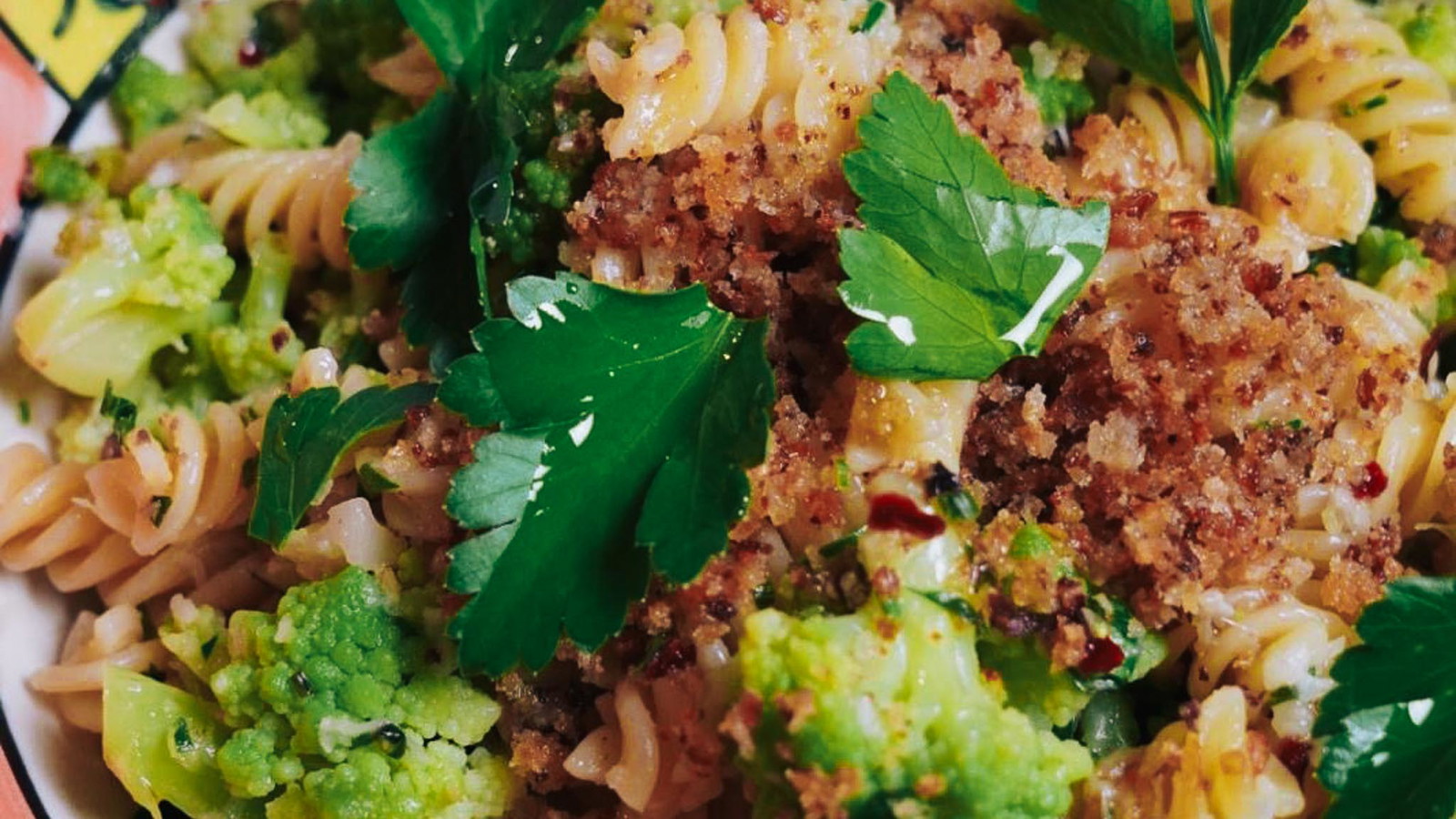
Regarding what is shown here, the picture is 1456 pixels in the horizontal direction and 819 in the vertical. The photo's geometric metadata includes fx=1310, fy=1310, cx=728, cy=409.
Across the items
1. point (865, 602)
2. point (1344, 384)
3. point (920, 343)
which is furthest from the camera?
point (1344, 384)

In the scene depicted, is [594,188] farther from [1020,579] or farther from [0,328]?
[0,328]

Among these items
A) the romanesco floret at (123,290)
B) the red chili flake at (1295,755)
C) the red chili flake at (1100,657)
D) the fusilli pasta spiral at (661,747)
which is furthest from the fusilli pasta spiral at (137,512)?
the red chili flake at (1295,755)

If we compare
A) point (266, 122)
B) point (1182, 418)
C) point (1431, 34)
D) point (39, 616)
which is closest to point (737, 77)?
point (1182, 418)

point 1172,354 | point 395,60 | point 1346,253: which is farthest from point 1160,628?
point 395,60

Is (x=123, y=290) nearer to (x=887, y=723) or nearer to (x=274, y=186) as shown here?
(x=274, y=186)

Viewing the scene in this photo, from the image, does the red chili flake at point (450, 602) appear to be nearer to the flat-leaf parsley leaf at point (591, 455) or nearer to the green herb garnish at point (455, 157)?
the flat-leaf parsley leaf at point (591, 455)

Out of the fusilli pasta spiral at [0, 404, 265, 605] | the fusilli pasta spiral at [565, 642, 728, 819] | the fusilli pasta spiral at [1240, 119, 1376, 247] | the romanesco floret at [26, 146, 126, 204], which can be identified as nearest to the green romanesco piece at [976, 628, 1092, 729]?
the fusilli pasta spiral at [565, 642, 728, 819]

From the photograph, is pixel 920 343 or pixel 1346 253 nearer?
A: pixel 920 343
